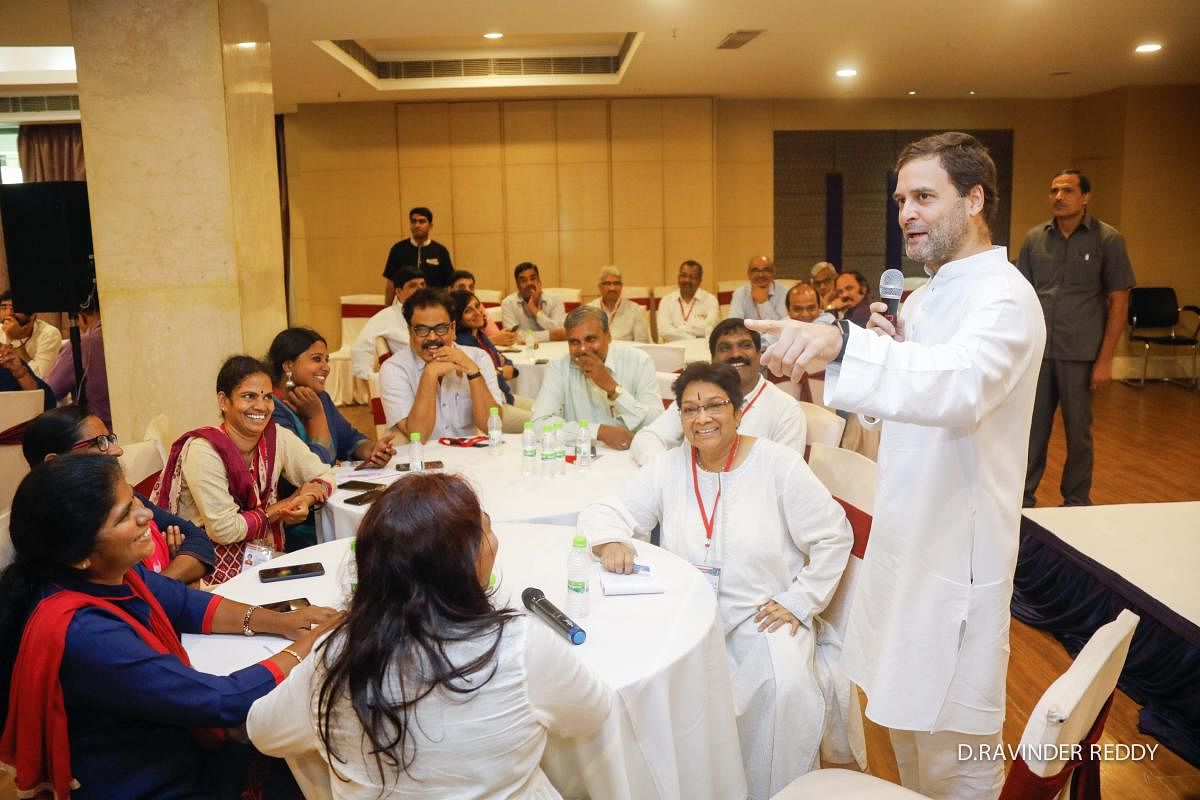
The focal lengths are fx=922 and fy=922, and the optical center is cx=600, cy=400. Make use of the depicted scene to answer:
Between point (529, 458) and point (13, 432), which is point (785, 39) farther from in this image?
point (13, 432)

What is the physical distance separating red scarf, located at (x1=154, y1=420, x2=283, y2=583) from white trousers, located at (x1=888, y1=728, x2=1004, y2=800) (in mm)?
2370

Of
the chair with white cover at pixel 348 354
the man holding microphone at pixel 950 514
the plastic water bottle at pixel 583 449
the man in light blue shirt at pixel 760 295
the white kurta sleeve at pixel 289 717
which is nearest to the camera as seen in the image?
the white kurta sleeve at pixel 289 717

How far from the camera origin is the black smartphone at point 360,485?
380cm

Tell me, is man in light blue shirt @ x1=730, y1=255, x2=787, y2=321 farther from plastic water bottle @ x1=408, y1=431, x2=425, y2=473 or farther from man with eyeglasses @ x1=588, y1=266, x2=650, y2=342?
plastic water bottle @ x1=408, y1=431, x2=425, y2=473

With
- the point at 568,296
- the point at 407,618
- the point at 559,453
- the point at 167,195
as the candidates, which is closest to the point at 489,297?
the point at 568,296

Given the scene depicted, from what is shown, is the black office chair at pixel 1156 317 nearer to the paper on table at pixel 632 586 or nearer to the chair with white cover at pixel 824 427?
the chair with white cover at pixel 824 427

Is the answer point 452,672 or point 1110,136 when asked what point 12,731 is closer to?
point 452,672

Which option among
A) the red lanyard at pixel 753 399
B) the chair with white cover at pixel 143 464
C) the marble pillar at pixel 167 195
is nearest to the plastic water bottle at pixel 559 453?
the red lanyard at pixel 753 399

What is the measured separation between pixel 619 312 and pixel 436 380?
4176 millimetres

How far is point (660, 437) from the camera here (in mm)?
4027

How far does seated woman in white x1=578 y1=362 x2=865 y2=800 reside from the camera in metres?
2.73

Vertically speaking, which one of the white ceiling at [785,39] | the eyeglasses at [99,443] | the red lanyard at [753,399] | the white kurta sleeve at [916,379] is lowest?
the red lanyard at [753,399]

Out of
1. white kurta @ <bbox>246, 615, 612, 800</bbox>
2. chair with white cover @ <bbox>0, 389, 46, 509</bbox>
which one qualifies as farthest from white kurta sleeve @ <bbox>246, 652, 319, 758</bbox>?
chair with white cover @ <bbox>0, 389, 46, 509</bbox>

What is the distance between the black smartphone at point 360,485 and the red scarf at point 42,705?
1872 millimetres
